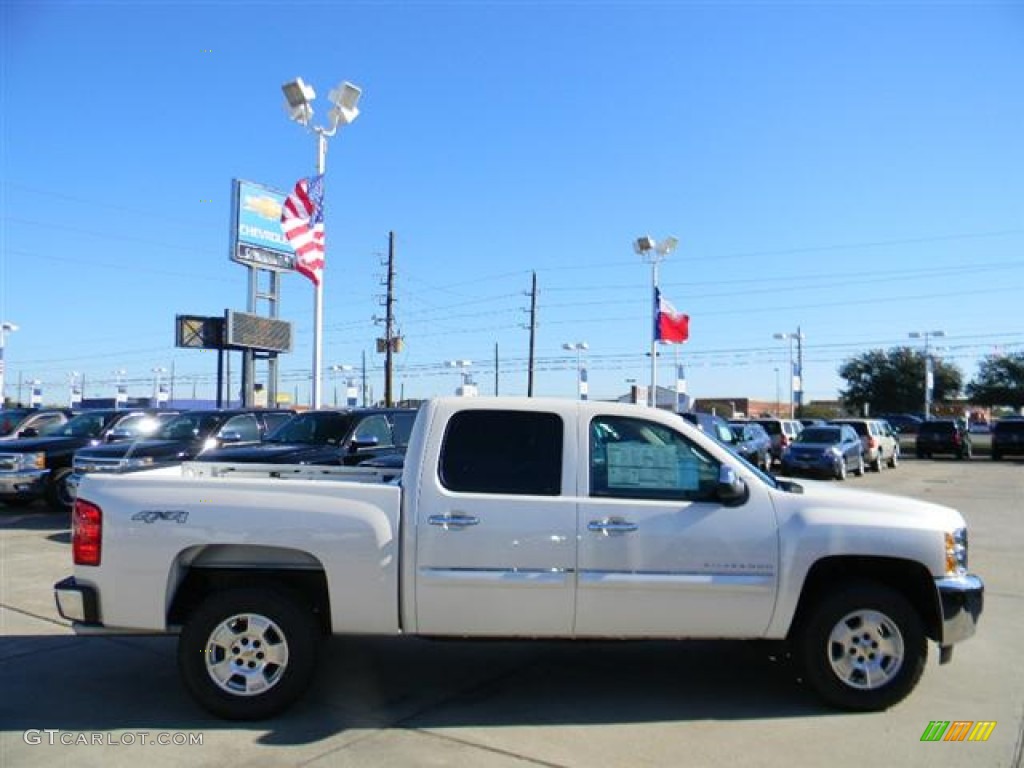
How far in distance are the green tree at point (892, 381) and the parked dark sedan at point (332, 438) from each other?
7356cm

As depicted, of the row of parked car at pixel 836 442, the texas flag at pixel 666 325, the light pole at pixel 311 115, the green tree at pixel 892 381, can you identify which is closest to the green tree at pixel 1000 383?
the green tree at pixel 892 381

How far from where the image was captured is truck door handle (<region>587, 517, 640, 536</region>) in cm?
489

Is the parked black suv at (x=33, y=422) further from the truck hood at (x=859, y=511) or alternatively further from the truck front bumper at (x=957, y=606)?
the truck front bumper at (x=957, y=606)

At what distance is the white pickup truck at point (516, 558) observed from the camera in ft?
15.9

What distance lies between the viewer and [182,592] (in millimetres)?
5062

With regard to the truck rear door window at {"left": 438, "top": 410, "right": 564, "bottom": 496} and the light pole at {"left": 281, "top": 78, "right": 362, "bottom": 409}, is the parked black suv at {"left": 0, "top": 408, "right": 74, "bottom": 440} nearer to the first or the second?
the light pole at {"left": 281, "top": 78, "right": 362, "bottom": 409}

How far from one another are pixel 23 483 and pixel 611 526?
12.0m

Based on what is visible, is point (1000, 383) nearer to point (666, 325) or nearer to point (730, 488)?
point (666, 325)

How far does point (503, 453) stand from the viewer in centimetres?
510

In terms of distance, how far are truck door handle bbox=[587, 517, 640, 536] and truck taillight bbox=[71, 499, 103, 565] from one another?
9.15 ft

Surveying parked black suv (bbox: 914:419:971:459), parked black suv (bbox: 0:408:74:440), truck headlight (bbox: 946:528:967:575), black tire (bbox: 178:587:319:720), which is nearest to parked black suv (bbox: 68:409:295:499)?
parked black suv (bbox: 0:408:74:440)

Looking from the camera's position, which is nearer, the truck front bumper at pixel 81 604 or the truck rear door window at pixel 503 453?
the truck front bumper at pixel 81 604

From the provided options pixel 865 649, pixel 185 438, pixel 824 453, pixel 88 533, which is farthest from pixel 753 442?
pixel 88 533

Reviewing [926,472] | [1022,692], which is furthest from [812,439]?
[1022,692]
